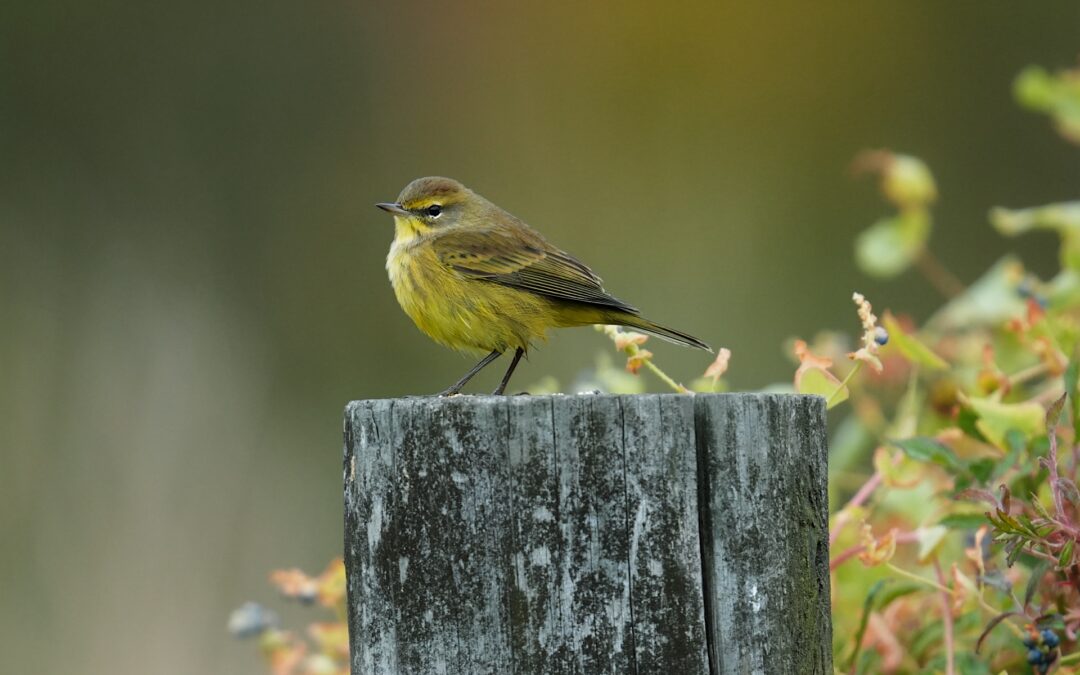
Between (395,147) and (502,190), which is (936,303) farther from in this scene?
(395,147)

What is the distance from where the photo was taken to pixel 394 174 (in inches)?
325

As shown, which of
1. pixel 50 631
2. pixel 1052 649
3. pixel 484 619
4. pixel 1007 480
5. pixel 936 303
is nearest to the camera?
pixel 484 619

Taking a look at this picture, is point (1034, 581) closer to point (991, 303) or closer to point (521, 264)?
point (991, 303)

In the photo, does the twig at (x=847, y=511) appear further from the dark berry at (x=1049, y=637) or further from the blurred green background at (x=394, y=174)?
the blurred green background at (x=394, y=174)

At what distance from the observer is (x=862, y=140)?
8.17m

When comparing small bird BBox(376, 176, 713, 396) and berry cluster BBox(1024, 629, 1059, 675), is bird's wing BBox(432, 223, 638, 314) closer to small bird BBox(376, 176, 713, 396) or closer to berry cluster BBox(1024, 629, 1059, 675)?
small bird BBox(376, 176, 713, 396)

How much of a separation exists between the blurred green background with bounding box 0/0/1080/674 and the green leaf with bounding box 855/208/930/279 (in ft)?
10.7

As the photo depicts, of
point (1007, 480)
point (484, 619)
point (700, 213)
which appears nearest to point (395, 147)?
point (700, 213)

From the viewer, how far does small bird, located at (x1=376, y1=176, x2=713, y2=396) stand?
3898 mm

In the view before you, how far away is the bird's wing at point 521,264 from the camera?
3.88 metres

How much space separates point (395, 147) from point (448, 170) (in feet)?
1.27

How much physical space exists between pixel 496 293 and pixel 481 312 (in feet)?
0.25

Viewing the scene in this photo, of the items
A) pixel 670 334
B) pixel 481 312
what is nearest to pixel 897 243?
pixel 670 334

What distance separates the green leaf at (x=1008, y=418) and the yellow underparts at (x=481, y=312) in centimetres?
135
